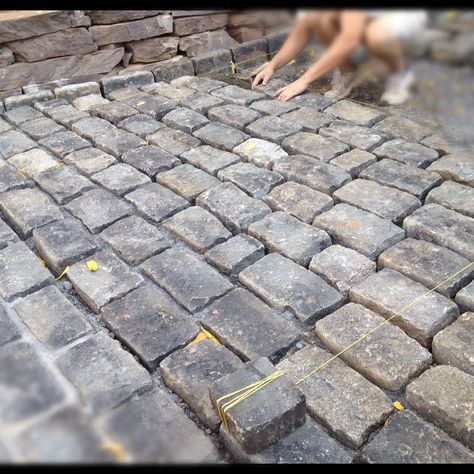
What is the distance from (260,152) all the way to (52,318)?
68.2 inches

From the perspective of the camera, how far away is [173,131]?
3.86 metres

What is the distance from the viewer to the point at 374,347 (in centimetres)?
213

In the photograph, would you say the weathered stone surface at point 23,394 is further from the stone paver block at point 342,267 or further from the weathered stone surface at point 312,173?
the weathered stone surface at point 312,173

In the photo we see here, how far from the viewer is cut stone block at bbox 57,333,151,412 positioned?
6.47 feet

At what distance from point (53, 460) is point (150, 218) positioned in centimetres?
246

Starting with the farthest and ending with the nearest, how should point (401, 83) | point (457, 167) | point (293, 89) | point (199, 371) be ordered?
point (457, 167) < point (199, 371) < point (293, 89) < point (401, 83)

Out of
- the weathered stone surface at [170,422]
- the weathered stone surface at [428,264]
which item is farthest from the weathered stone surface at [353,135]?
the weathered stone surface at [170,422]

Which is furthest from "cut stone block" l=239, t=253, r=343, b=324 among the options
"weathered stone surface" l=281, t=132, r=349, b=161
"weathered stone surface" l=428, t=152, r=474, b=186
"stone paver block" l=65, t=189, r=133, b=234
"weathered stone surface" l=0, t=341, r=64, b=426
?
"weathered stone surface" l=0, t=341, r=64, b=426

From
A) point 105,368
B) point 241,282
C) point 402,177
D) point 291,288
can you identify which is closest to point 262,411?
point 105,368

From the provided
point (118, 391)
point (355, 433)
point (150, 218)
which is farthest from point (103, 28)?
point (355, 433)

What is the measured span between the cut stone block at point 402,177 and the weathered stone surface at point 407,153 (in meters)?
0.06

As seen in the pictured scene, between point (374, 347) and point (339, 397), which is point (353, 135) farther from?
point (339, 397)

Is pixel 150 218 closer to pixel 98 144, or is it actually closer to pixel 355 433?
pixel 98 144

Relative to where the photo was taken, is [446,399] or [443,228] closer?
[446,399]
